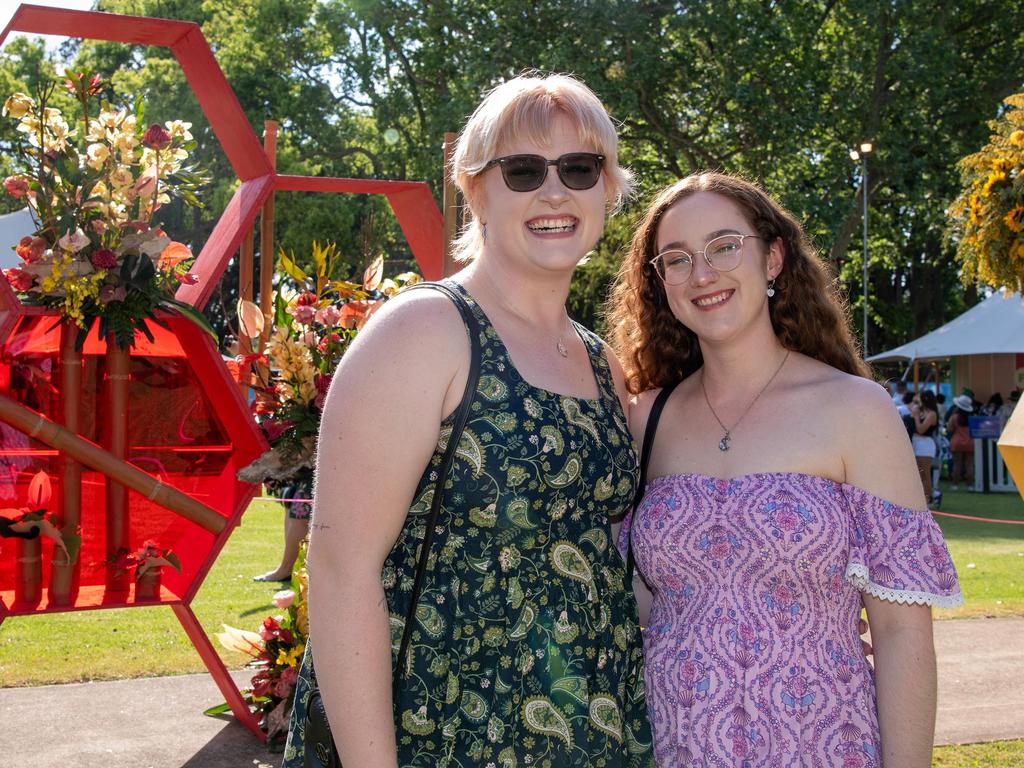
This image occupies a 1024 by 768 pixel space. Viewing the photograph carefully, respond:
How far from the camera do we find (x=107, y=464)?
3.96m

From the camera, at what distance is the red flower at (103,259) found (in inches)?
151

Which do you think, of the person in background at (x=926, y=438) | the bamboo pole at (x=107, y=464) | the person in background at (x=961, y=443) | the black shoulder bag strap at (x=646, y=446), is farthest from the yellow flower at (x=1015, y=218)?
the person in background at (x=961, y=443)

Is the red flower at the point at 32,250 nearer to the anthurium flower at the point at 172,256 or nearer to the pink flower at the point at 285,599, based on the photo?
the anthurium flower at the point at 172,256

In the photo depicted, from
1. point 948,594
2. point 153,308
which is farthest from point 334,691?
Result: point 153,308

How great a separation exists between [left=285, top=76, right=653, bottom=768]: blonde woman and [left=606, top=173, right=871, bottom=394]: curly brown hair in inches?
20.0

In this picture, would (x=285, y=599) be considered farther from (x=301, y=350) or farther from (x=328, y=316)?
(x=328, y=316)

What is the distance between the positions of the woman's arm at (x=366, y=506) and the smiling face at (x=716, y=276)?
807 millimetres

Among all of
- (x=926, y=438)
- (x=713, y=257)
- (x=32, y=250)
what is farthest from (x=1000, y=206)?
(x=926, y=438)

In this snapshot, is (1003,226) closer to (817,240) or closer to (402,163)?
(817,240)

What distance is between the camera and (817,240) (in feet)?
71.6

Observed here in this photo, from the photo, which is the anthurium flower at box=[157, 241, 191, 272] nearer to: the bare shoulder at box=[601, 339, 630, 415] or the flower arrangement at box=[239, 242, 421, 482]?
the flower arrangement at box=[239, 242, 421, 482]

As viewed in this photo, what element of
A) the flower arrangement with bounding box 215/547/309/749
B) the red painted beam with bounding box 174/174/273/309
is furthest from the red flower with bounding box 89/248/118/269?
the flower arrangement with bounding box 215/547/309/749

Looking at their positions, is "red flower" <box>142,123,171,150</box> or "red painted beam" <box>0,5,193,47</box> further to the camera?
"red flower" <box>142,123,171,150</box>

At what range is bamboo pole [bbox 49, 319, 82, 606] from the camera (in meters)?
3.96
